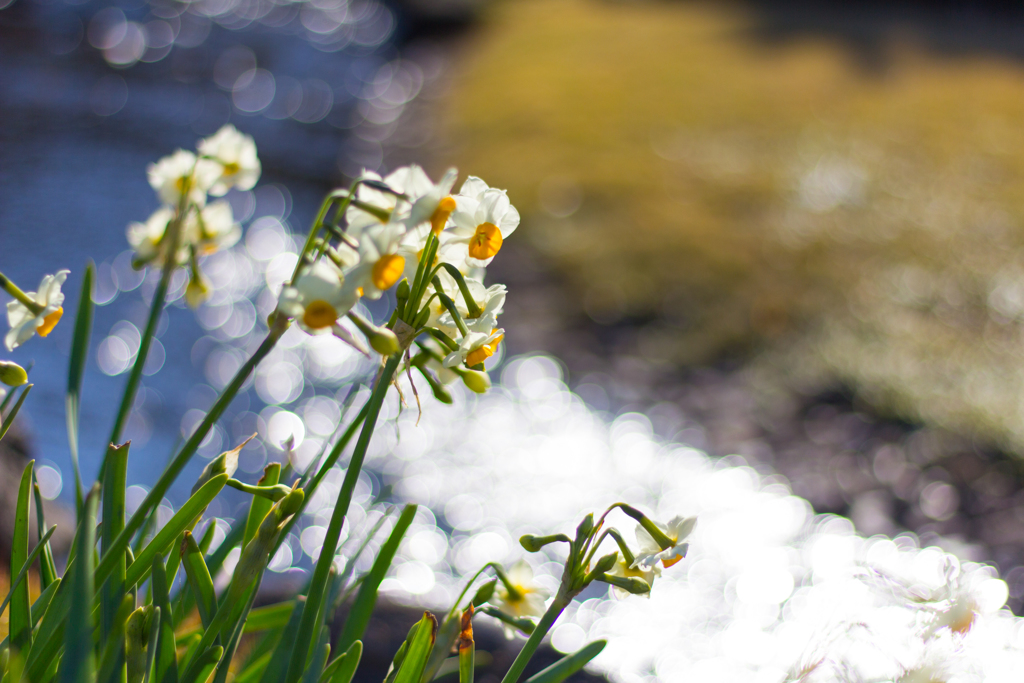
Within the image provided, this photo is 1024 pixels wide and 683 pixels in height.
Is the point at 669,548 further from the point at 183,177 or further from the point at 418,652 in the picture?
the point at 183,177

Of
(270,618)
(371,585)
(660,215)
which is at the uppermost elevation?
(371,585)

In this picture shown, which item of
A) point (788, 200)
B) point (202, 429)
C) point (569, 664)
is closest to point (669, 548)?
point (569, 664)

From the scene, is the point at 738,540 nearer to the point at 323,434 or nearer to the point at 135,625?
the point at 323,434

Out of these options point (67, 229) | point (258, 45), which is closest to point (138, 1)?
point (258, 45)

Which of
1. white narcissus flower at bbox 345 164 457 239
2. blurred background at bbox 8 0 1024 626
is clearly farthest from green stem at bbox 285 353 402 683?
blurred background at bbox 8 0 1024 626

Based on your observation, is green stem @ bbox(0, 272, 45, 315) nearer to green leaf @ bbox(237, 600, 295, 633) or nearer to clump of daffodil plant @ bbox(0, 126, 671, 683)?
clump of daffodil plant @ bbox(0, 126, 671, 683)

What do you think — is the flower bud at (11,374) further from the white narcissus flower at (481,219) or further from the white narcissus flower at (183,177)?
the white narcissus flower at (481,219)

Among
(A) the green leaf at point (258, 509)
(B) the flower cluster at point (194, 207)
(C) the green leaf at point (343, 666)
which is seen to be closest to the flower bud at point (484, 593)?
(C) the green leaf at point (343, 666)
